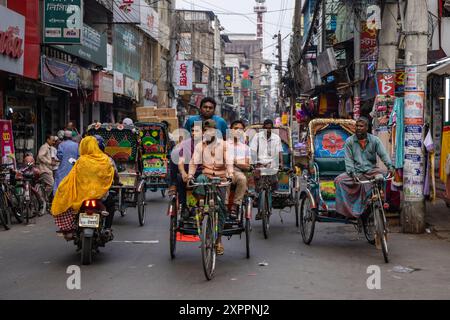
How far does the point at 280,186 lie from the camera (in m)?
11.7

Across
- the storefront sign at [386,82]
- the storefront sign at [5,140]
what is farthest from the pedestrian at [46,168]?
the storefront sign at [386,82]

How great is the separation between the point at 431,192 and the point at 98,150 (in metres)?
6.05

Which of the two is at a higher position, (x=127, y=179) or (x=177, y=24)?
(x=177, y=24)

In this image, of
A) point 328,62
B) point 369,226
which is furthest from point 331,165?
point 328,62

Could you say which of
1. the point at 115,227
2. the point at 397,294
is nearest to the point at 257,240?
the point at 115,227

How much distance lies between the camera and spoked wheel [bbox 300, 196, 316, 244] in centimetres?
943

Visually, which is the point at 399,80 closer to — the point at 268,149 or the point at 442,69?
the point at 442,69

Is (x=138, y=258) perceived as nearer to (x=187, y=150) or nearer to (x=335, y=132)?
(x=187, y=150)

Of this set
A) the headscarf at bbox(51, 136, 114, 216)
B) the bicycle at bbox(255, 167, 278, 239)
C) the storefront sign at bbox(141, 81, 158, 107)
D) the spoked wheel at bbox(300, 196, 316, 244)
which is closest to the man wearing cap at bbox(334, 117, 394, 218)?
the spoked wheel at bbox(300, 196, 316, 244)

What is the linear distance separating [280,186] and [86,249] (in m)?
4.81

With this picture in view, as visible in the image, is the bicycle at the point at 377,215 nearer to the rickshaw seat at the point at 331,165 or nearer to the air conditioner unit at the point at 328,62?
the rickshaw seat at the point at 331,165

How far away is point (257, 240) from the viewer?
1009 centimetres

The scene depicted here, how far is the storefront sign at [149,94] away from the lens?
34875 millimetres

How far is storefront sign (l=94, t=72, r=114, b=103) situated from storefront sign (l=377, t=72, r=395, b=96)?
13.7 meters
